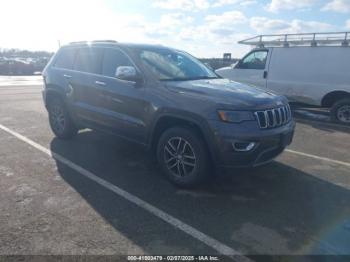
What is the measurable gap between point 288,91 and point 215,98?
616 centimetres

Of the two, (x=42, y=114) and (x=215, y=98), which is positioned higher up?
(x=215, y=98)

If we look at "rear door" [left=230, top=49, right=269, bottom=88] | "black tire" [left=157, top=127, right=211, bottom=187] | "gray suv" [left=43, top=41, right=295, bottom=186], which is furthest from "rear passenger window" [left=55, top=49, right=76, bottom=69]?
"rear door" [left=230, top=49, right=269, bottom=88]

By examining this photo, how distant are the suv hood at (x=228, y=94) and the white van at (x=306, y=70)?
4814 mm

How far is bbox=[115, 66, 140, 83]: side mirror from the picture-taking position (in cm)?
440

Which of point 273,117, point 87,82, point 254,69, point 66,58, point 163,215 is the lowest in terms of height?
point 163,215

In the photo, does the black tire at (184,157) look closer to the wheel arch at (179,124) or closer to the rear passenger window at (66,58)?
the wheel arch at (179,124)

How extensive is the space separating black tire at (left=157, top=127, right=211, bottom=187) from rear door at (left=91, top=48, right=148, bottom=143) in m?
0.43

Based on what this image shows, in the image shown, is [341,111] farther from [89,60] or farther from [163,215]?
[163,215]

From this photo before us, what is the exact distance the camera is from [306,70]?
898 cm

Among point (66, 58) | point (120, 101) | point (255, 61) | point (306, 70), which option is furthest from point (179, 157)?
point (255, 61)

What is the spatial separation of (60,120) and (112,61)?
1.97 m

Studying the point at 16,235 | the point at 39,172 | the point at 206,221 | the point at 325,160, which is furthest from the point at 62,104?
the point at 325,160

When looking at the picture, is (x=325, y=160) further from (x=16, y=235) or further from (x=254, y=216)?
(x=16, y=235)

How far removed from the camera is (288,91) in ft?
30.7
